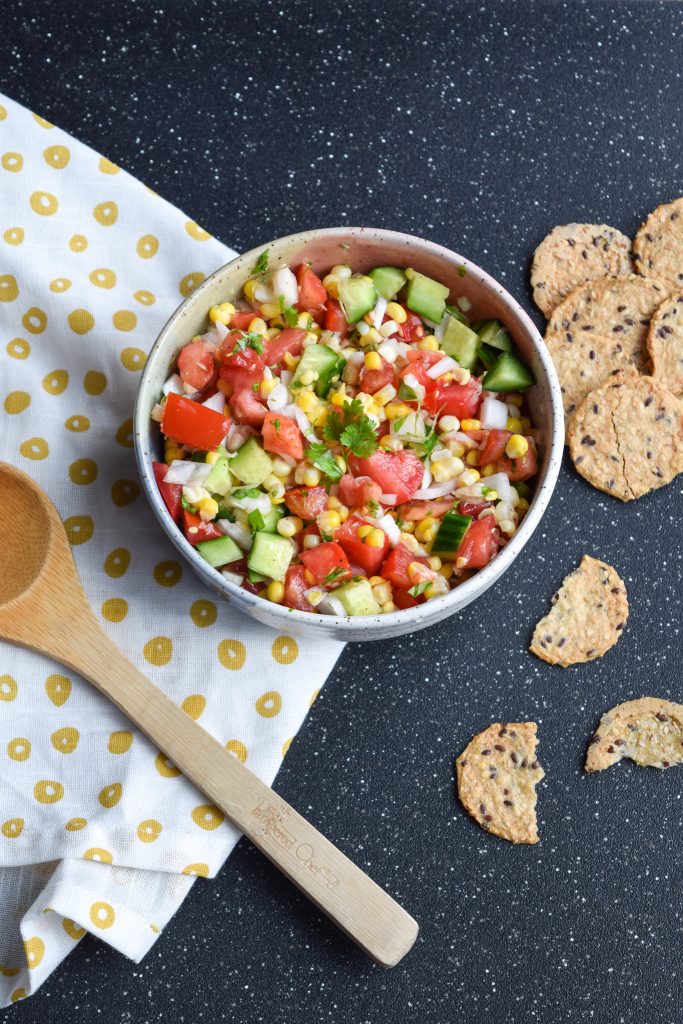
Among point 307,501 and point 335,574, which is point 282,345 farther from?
point 335,574

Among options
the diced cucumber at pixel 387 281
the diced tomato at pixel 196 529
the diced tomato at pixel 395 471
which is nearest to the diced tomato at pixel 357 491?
the diced tomato at pixel 395 471

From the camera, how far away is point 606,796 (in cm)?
318

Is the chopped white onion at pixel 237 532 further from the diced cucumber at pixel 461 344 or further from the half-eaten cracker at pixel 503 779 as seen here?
the half-eaten cracker at pixel 503 779

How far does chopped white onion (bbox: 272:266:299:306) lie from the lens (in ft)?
9.68

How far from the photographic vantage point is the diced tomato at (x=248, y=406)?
111 inches

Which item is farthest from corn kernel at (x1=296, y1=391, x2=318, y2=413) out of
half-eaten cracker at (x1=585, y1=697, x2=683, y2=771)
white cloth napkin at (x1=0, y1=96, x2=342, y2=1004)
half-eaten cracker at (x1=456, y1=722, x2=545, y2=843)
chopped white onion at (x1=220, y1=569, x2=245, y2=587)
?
half-eaten cracker at (x1=585, y1=697, x2=683, y2=771)

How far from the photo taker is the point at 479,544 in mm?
2750

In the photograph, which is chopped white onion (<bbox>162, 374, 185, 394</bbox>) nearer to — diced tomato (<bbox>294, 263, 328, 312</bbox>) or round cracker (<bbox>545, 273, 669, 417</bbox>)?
diced tomato (<bbox>294, 263, 328, 312</bbox>)

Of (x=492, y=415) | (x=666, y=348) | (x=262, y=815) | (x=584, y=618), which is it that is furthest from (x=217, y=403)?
(x=666, y=348)

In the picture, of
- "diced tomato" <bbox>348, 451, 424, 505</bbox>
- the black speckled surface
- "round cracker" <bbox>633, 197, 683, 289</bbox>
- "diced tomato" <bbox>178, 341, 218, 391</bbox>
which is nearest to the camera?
"diced tomato" <bbox>348, 451, 424, 505</bbox>

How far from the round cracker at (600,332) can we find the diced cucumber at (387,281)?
0.62 m

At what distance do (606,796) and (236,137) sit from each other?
2395 millimetres

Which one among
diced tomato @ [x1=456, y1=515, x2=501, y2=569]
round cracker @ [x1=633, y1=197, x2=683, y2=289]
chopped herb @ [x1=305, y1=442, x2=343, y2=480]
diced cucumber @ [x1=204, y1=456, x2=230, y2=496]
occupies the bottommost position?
diced cucumber @ [x1=204, y1=456, x2=230, y2=496]

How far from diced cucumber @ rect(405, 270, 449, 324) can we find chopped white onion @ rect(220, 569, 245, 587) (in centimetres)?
90
